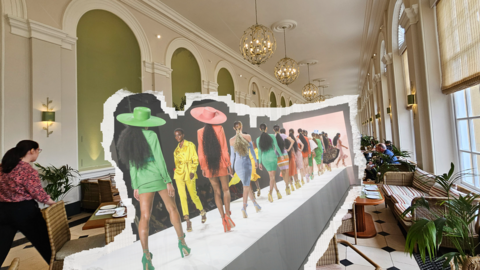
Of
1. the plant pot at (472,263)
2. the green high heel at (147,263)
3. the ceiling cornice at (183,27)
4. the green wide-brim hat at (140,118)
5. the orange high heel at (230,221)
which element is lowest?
the plant pot at (472,263)

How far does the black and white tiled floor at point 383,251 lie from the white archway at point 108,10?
5430 mm

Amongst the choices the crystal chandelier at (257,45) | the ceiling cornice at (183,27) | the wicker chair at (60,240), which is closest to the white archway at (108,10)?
the ceiling cornice at (183,27)

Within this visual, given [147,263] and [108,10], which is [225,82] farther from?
[147,263]

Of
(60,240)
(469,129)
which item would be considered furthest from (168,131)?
(469,129)

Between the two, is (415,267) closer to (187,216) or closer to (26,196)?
(187,216)

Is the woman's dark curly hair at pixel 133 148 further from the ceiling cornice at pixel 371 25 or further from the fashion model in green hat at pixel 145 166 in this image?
the ceiling cornice at pixel 371 25

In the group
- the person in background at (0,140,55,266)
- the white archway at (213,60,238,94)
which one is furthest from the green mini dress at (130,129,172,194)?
the white archway at (213,60,238,94)

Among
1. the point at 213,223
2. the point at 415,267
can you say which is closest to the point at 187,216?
the point at 213,223

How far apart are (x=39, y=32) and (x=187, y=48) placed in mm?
3614

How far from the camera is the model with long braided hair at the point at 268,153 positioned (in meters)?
1.43

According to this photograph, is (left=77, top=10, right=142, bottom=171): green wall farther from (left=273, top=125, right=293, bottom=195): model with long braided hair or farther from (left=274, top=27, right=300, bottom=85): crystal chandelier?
(left=273, top=125, right=293, bottom=195): model with long braided hair

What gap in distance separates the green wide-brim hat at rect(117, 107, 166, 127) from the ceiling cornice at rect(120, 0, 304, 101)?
5.45 meters

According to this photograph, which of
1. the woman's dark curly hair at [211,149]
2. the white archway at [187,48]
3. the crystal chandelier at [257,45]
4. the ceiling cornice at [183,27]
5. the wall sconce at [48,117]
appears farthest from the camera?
the white archway at [187,48]

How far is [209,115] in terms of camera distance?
117cm
